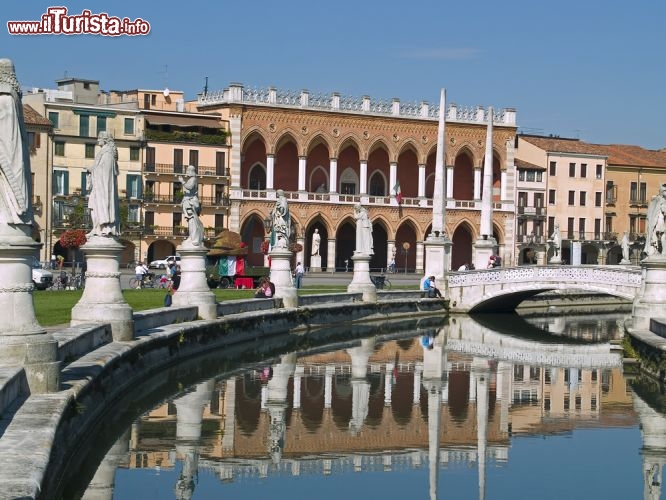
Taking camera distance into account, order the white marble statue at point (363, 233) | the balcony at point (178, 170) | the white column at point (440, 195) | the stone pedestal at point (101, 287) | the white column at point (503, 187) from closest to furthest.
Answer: the stone pedestal at point (101, 287) < the white marble statue at point (363, 233) < the white column at point (440, 195) < the balcony at point (178, 170) < the white column at point (503, 187)

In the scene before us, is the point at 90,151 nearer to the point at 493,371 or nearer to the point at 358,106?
the point at 358,106

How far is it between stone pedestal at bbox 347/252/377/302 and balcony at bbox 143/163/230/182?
101 ft

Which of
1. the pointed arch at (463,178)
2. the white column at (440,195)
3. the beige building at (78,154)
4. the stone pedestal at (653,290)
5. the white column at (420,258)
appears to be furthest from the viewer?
the pointed arch at (463,178)

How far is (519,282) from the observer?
45.5 metres

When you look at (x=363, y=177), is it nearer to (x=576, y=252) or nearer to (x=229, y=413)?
(x=576, y=252)

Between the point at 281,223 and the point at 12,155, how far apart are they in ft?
69.8

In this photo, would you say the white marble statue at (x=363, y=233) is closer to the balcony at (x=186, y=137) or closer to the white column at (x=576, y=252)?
the balcony at (x=186, y=137)

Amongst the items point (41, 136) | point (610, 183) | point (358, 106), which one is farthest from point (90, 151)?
point (610, 183)

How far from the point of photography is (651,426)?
790 inches

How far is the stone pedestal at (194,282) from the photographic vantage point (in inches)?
1092

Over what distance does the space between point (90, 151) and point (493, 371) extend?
4373cm

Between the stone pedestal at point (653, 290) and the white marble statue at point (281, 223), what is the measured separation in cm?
936

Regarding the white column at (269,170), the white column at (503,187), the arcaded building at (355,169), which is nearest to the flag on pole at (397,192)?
the arcaded building at (355,169)

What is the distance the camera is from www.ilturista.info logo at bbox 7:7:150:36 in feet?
146
